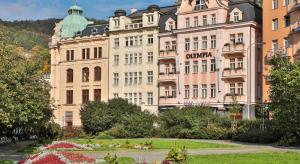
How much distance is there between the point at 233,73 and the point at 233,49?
3216 millimetres

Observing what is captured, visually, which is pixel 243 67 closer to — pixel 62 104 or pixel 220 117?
pixel 220 117

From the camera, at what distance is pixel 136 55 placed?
3258 inches

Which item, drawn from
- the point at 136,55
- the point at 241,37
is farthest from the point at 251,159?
the point at 136,55

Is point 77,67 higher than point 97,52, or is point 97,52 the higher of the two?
point 97,52

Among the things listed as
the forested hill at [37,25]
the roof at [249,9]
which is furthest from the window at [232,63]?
the forested hill at [37,25]

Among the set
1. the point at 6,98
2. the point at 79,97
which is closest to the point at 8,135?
the point at 6,98

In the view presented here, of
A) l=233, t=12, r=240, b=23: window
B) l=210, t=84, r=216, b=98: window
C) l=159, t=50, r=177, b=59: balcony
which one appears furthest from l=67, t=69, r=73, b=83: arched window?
l=233, t=12, r=240, b=23: window

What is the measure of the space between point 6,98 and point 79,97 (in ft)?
183

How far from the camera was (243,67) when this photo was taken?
70562mm

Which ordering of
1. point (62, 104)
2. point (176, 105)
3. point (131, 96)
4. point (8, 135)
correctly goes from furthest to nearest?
point (62, 104) → point (131, 96) → point (176, 105) → point (8, 135)

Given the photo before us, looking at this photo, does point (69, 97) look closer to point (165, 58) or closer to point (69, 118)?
point (69, 118)

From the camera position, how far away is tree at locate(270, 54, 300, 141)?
42062 mm

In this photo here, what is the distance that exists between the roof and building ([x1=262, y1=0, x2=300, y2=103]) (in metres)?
3.14

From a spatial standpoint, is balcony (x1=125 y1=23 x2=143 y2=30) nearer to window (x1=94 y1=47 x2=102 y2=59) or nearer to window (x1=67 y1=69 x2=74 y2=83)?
window (x1=94 y1=47 x2=102 y2=59)
